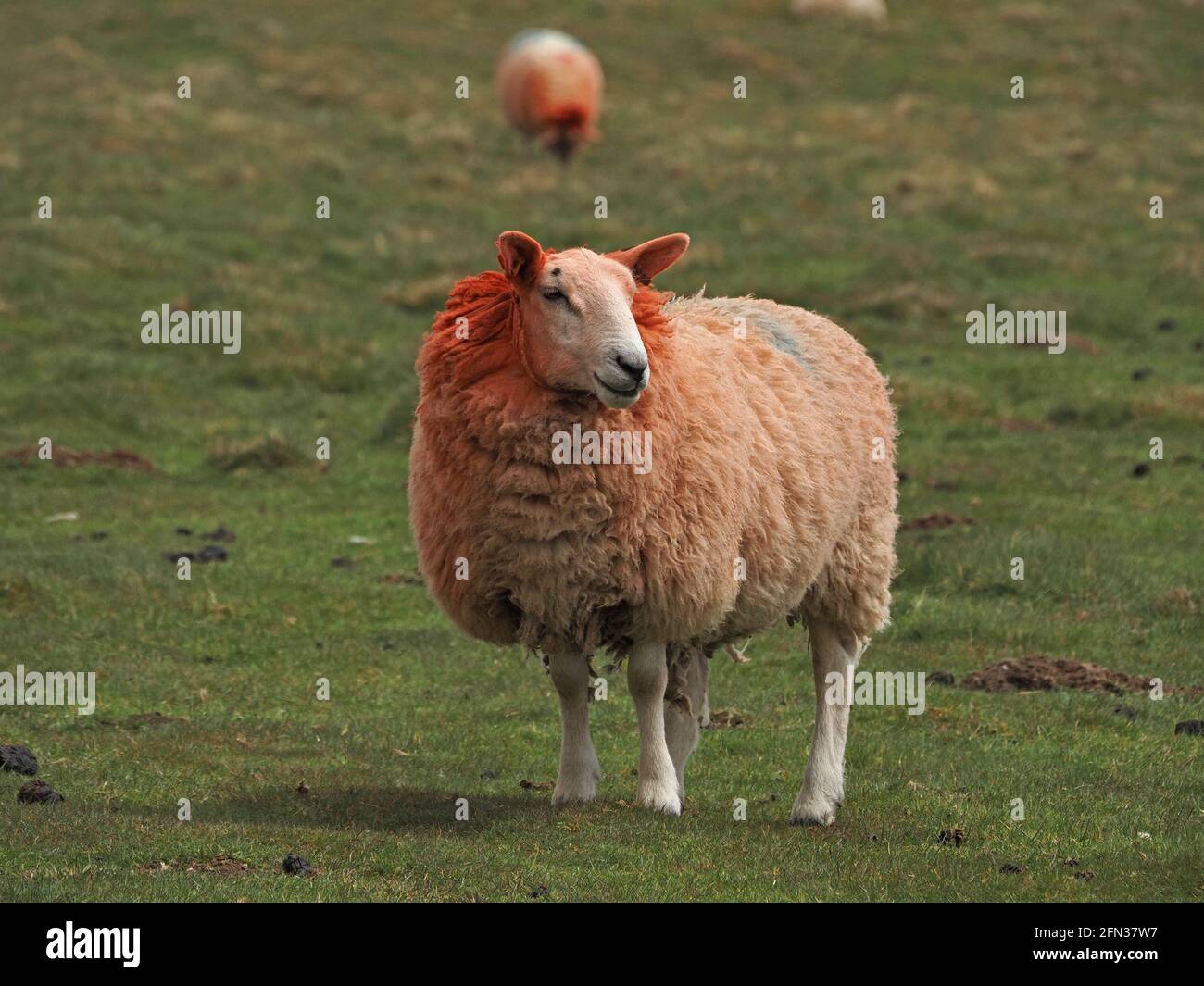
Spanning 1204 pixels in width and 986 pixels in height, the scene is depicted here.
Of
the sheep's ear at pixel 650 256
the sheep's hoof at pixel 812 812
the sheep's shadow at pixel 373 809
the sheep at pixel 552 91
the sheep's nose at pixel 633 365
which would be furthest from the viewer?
the sheep at pixel 552 91

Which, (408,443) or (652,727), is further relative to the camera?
(408,443)

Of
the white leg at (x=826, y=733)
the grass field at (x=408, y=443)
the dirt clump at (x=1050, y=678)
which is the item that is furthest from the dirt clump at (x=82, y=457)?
the white leg at (x=826, y=733)

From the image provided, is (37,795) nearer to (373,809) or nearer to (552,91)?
(373,809)

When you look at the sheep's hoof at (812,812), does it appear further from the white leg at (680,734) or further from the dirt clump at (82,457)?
the dirt clump at (82,457)

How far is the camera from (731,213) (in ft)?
102

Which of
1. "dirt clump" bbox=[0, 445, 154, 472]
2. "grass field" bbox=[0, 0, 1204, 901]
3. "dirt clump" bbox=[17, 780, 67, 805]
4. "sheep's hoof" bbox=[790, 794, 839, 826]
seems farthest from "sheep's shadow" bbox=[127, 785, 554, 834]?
"dirt clump" bbox=[0, 445, 154, 472]

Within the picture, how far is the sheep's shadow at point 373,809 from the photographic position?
28.7 ft

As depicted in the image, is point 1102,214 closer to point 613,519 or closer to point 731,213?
point 731,213

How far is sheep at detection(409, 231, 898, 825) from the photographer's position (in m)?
8.52

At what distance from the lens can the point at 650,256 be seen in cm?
905

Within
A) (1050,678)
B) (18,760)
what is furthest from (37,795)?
(1050,678)

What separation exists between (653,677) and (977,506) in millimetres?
8285

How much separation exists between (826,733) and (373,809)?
223cm

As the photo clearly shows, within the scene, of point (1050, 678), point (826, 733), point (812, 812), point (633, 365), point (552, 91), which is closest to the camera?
point (633, 365)
